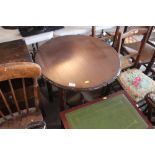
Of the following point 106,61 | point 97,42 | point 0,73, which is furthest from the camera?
point 97,42

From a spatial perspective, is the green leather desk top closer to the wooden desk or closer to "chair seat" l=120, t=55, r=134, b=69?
the wooden desk

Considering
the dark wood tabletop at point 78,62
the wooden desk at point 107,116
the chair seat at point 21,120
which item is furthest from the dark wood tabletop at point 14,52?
the wooden desk at point 107,116

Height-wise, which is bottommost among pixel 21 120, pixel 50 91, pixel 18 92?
pixel 50 91

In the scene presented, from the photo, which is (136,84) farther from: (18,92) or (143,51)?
(18,92)

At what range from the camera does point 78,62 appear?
5.11 feet

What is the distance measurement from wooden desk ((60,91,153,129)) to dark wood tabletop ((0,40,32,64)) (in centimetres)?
62

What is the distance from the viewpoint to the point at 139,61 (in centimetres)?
214

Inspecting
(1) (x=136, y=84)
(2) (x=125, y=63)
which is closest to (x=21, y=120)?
(1) (x=136, y=84)

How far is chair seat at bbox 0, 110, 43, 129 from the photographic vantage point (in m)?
1.35
